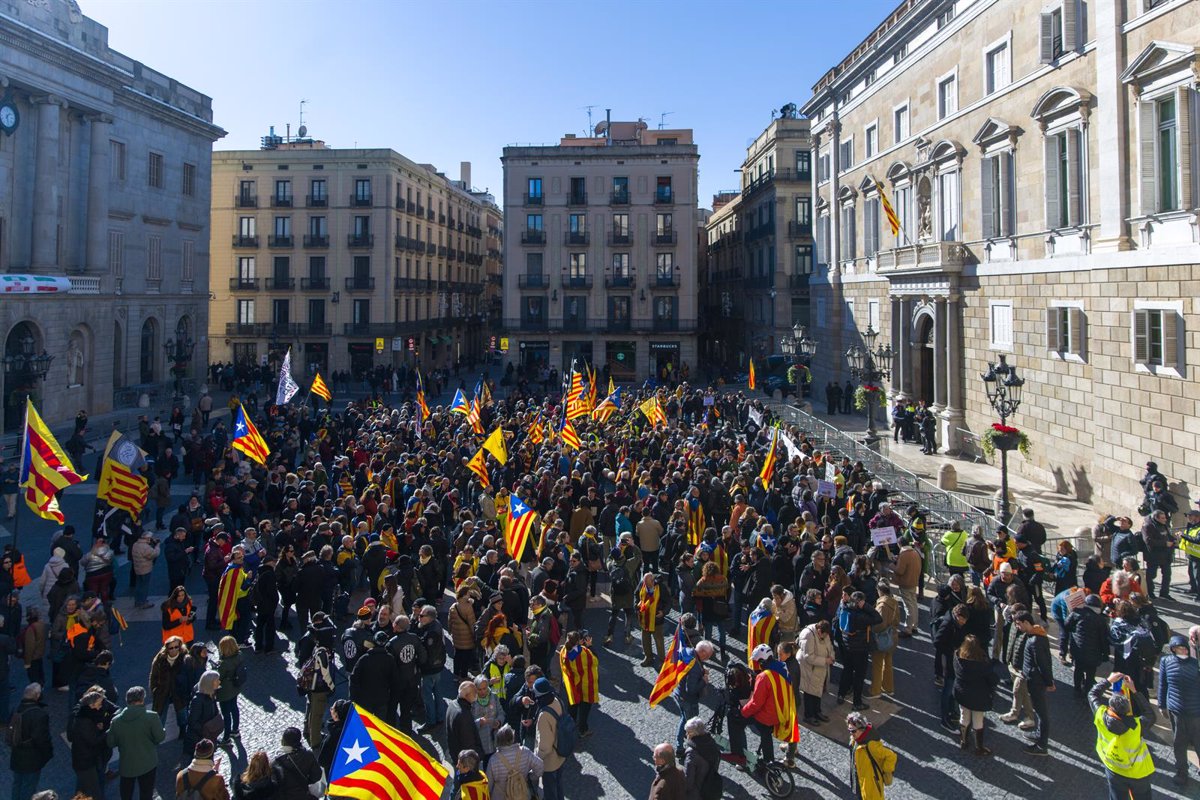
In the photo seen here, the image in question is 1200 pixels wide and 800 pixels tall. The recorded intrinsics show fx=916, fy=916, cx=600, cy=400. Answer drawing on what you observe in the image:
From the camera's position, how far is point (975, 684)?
971 cm

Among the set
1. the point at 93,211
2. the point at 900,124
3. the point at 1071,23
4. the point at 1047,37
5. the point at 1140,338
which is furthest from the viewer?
the point at 93,211

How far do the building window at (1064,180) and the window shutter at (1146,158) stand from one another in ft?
7.69

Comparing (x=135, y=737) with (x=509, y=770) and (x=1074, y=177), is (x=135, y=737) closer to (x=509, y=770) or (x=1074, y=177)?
(x=509, y=770)

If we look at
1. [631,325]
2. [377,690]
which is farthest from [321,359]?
[377,690]

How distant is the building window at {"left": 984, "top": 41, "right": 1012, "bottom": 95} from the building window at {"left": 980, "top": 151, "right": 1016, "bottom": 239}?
77.2 inches

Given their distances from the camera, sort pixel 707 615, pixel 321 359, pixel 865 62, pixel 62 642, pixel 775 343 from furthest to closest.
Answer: pixel 321 359 < pixel 775 343 < pixel 865 62 < pixel 707 615 < pixel 62 642

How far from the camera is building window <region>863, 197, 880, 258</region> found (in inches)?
1409

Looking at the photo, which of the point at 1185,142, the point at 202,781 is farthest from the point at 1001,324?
the point at 202,781

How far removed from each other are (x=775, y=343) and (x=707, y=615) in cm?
4211

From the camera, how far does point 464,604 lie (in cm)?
1136

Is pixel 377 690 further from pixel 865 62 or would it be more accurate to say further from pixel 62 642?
pixel 865 62

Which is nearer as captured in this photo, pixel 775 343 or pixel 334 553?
pixel 334 553

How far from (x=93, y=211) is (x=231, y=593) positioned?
98.8 feet

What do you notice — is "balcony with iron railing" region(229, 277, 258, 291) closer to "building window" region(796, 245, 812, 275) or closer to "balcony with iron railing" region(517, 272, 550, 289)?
"balcony with iron railing" region(517, 272, 550, 289)
